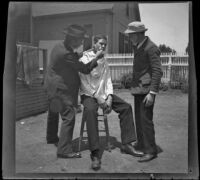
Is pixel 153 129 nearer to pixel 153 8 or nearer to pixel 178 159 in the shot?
pixel 178 159

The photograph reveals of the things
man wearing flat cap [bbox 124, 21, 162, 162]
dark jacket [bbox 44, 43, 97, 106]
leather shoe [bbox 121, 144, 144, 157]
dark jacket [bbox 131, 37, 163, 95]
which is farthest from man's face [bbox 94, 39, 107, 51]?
leather shoe [bbox 121, 144, 144, 157]

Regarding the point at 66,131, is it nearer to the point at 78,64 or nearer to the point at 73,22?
the point at 78,64

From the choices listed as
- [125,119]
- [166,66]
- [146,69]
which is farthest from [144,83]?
[125,119]

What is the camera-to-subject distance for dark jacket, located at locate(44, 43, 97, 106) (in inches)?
156

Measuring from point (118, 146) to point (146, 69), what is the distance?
3.83ft

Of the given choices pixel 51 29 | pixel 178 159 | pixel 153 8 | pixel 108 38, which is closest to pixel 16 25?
pixel 51 29

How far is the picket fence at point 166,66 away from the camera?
160 inches

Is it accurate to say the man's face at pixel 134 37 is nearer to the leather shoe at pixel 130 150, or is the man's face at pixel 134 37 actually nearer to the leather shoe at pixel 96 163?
the leather shoe at pixel 130 150

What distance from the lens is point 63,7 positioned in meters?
4.11

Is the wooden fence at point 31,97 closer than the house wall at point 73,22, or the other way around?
the house wall at point 73,22

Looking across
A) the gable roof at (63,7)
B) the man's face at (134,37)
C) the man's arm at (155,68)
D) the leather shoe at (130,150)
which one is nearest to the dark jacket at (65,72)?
the gable roof at (63,7)

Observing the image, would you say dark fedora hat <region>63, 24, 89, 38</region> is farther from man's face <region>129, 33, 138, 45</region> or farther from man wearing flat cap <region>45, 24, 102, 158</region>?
man's face <region>129, 33, 138, 45</region>

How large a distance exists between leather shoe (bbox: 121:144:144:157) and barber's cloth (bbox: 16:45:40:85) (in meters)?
1.63

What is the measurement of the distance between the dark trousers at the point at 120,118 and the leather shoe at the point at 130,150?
0.07m
